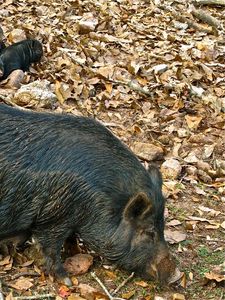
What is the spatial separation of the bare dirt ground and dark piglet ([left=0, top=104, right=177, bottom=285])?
0.24 metres

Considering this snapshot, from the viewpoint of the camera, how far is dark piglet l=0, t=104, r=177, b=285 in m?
4.62

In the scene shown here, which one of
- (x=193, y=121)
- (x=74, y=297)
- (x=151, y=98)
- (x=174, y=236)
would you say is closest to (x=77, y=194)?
(x=74, y=297)

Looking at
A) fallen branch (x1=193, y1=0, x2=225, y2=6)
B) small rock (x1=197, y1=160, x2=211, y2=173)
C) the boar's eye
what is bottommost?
small rock (x1=197, y1=160, x2=211, y2=173)

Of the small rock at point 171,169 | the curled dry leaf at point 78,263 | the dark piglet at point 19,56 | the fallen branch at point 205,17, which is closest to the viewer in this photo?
the curled dry leaf at point 78,263

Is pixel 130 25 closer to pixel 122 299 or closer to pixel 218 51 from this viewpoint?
pixel 218 51

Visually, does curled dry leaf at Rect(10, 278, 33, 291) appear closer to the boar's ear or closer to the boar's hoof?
the boar's ear

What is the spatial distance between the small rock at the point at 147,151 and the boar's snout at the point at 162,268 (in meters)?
1.86

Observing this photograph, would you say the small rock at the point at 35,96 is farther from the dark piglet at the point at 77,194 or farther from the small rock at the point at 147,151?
the dark piglet at the point at 77,194

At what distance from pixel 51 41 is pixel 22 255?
4535 mm

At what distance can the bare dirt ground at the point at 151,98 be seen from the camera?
4953 mm

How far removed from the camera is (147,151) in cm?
659

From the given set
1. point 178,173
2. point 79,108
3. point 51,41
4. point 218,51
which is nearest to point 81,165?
point 178,173

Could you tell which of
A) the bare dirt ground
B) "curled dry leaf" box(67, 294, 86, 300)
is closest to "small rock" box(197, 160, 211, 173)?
the bare dirt ground

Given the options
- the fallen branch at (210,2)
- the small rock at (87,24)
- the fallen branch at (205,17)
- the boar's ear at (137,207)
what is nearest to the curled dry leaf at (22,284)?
the boar's ear at (137,207)
